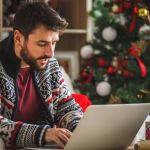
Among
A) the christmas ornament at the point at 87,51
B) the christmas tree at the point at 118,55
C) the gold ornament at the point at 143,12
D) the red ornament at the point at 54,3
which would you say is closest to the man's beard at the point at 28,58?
the christmas tree at the point at 118,55

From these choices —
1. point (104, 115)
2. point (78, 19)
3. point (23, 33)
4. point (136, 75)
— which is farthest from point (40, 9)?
point (78, 19)

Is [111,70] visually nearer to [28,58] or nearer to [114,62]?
[114,62]

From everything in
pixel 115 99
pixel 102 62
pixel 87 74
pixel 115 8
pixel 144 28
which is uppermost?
pixel 115 8

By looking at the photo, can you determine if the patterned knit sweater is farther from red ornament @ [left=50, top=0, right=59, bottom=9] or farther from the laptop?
red ornament @ [left=50, top=0, right=59, bottom=9]

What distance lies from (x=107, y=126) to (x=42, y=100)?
472 mm

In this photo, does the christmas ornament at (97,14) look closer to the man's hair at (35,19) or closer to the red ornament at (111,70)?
the red ornament at (111,70)

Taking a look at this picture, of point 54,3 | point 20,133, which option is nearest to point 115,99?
point 54,3

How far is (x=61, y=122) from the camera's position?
6.21ft

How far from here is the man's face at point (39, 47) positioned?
68.6 inches

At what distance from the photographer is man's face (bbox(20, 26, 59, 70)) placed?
68.6 inches

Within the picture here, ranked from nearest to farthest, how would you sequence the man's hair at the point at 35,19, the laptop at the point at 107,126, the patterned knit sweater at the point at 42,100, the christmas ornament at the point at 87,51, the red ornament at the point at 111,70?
the laptop at the point at 107,126 → the patterned knit sweater at the point at 42,100 → the man's hair at the point at 35,19 → the red ornament at the point at 111,70 → the christmas ornament at the point at 87,51

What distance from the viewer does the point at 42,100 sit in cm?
187

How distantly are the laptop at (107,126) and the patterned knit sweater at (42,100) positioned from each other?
201 millimetres

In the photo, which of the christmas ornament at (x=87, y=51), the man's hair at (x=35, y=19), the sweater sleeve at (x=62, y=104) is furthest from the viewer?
the christmas ornament at (x=87, y=51)
